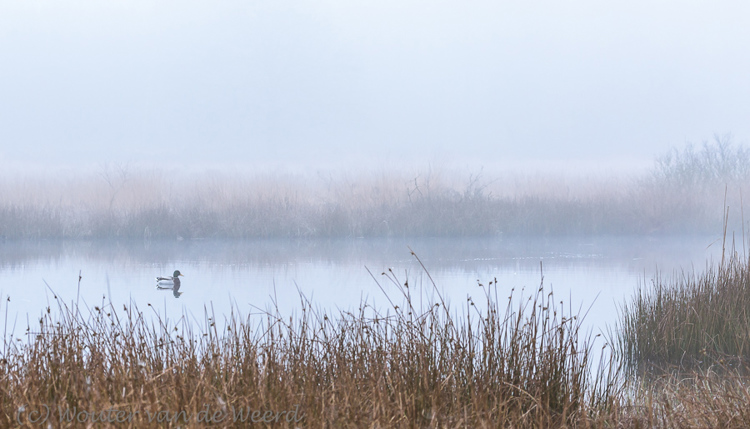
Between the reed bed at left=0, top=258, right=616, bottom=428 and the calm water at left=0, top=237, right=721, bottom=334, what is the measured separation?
105 inches

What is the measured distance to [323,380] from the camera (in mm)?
3254

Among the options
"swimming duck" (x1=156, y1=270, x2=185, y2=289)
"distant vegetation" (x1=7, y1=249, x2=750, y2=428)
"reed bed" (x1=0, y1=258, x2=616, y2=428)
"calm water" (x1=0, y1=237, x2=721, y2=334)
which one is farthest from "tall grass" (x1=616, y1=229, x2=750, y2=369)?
"swimming duck" (x1=156, y1=270, x2=185, y2=289)

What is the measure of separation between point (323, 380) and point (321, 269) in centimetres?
973

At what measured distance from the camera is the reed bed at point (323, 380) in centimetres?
242

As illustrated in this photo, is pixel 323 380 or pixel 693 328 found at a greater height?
pixel 323 380

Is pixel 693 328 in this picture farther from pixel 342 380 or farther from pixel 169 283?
pixel 169 283

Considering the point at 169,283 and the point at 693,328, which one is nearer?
the point at 693,328

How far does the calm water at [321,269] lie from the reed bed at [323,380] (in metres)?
2.67

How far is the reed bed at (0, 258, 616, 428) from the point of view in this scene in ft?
7.95

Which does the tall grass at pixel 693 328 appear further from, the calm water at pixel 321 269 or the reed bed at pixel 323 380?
the reed bed at pixel 323 380

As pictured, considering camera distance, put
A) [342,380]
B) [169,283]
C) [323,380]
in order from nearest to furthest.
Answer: [342,380] → [323,380] → [169,283]

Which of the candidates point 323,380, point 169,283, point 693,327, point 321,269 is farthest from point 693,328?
point 321,269

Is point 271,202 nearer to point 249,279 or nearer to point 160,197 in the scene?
point 160,197

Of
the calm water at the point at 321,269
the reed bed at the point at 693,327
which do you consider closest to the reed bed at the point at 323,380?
the reed bed at the point at 693,327
